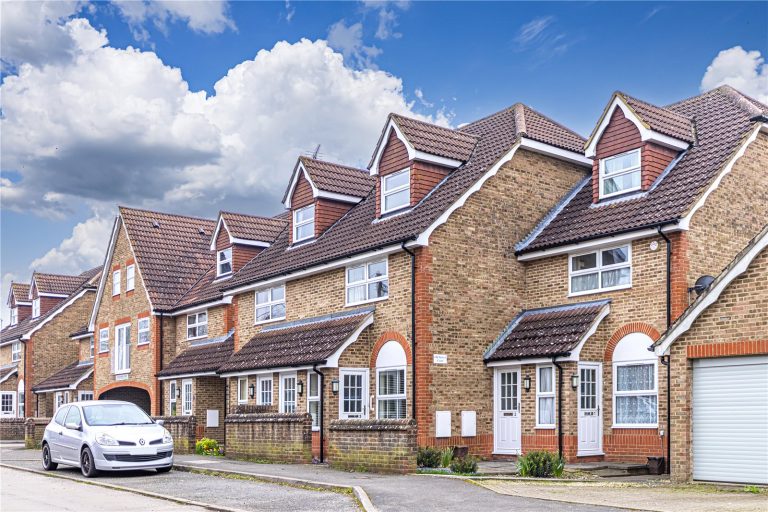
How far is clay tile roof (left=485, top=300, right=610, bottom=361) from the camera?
21.3 metres

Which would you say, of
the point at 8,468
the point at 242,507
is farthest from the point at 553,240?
the point at 8,468

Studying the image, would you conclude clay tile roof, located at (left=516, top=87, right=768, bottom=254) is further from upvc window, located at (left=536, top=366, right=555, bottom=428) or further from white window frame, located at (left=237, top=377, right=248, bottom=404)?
white window frame, located at (left=237, top=377, right=248, bottom=404)

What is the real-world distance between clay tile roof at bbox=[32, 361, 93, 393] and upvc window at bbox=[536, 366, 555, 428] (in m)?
27.1

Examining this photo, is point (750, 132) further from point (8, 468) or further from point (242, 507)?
point (8, 468)

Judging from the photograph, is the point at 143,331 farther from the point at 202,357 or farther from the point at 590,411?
the point at 590,411

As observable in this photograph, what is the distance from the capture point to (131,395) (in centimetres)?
4141

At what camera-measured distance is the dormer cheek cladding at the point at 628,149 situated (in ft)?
73.5

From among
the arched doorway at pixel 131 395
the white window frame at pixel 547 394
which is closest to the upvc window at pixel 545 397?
the white window frame at pixel 547 394

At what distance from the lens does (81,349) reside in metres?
46.1

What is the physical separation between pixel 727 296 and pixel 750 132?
23.1 feet

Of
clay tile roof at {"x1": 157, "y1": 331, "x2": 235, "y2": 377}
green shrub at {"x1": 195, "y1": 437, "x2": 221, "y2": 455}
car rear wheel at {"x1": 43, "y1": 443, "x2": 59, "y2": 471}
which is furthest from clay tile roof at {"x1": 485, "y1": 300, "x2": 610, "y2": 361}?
clay tile roof at {"x1": 157, "y1": 331, "x2": 235, "y2": 377}

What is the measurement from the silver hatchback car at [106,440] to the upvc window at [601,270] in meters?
10.1

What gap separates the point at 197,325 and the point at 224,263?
2496mm

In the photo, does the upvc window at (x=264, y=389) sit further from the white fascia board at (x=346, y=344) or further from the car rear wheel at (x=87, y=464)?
the car rear wheel at (x=87, y=464)
